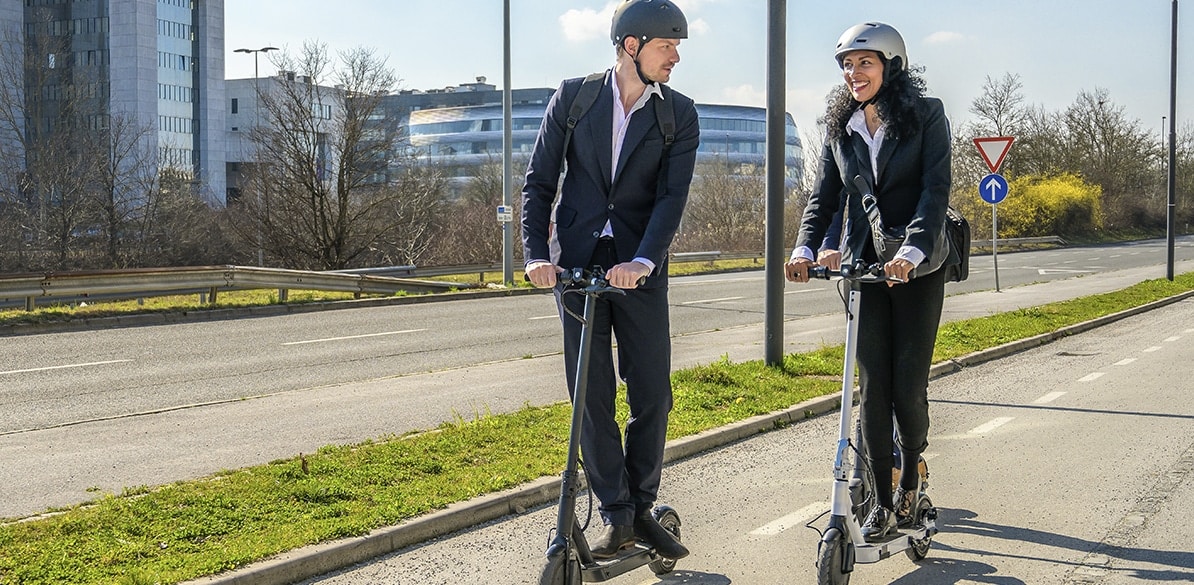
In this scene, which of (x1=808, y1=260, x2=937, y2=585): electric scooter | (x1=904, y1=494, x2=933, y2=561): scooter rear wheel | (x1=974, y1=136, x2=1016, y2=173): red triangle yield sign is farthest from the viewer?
(x1=974, y1=136, x2=1016, y2=173): red triangle yield sign

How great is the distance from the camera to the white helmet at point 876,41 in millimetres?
4289

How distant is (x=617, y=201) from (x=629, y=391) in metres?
0.69

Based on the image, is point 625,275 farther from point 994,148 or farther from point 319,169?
point 319,169

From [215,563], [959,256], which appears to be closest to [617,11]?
[959,256]

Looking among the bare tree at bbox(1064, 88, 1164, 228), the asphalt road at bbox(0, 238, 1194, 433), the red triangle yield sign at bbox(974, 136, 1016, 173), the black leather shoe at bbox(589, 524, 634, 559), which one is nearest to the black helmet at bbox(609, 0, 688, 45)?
the black leather shoe at bbox(589, 524, 634, 559)

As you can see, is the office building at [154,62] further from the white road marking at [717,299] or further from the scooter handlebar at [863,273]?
the scooter handlebar at [863,273]

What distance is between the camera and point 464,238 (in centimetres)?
4616

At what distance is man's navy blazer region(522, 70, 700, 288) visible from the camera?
13.5ft

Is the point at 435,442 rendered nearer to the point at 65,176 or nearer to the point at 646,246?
the point at 646,246

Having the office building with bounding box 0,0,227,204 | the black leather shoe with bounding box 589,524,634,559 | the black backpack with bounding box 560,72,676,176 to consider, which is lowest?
the black leather shoe with bounding box 589,524,634,559

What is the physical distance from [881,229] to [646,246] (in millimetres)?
944

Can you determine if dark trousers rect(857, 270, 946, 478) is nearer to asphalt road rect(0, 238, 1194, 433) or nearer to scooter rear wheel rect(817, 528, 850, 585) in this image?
scooter rear wheel rect(817, 528, 850, 585)

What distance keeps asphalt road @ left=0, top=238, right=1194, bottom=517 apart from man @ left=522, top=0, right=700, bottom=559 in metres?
3.23

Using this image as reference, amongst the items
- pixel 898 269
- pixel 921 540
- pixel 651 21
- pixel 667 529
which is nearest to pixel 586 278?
pixel 651 21
